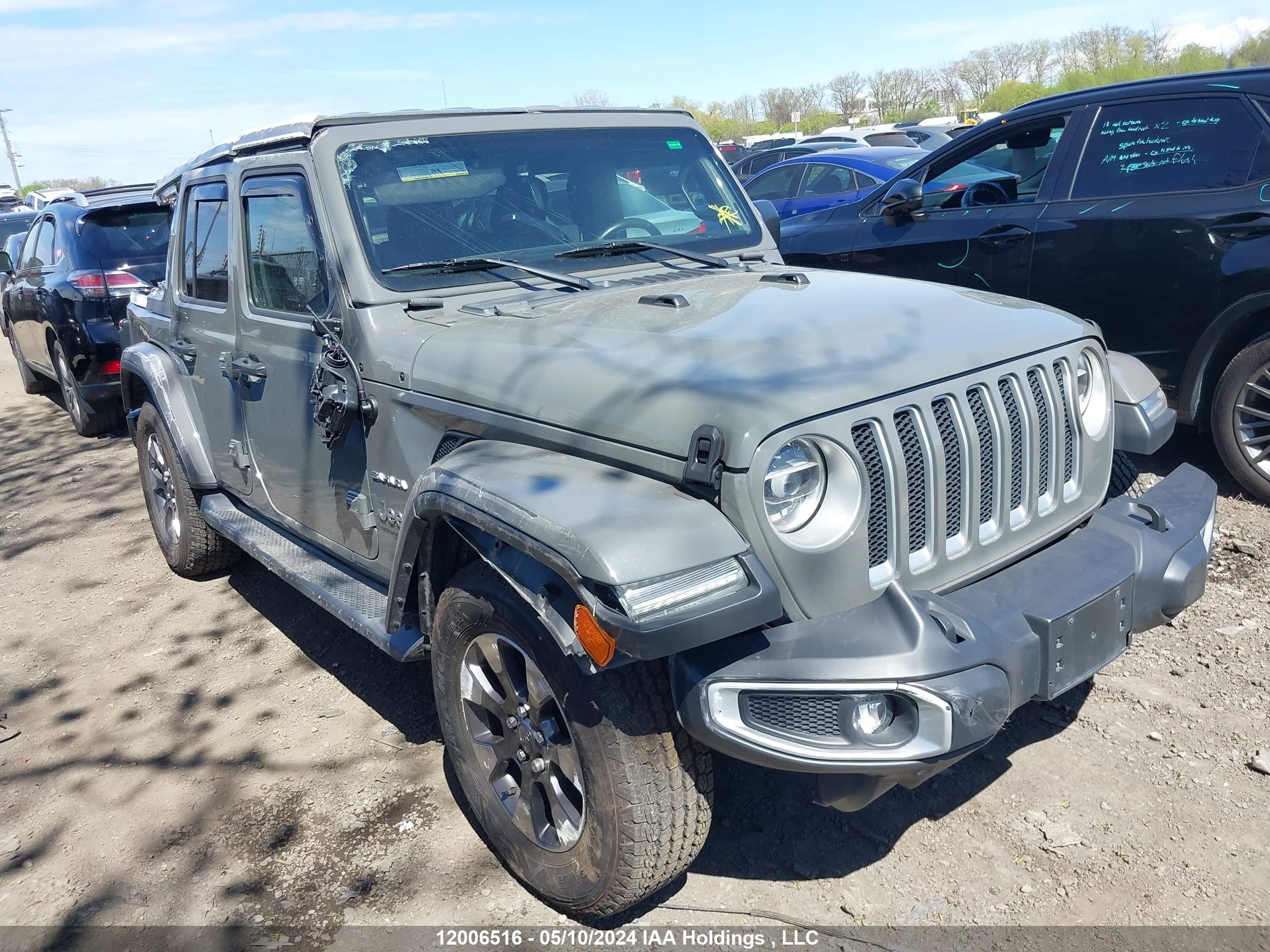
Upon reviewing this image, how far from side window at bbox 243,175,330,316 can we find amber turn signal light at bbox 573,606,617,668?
174 cm

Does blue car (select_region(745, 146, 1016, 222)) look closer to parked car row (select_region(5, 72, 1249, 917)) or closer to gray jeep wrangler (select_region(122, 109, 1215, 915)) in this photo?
parked car row (select_region(5, 72, 1249, 917))

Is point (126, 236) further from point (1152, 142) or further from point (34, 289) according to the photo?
point (1152, 142)

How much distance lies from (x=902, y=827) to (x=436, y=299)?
213cm

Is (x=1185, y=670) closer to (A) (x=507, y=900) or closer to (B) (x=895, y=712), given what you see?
(B) (x=895, y=712)

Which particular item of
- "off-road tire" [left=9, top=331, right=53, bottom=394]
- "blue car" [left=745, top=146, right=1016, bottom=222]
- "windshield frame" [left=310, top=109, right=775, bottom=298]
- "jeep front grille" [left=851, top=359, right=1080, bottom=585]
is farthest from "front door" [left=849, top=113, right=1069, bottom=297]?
"off-road tire" [left=9, top=331, right=53, bottom=394]

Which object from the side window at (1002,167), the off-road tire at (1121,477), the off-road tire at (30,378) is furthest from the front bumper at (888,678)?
the off-road tire at (30,378)

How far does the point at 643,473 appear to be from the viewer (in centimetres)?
234

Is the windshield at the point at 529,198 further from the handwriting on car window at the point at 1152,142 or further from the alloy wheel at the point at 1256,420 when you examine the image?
the alloy wheel at the point at 1256,420

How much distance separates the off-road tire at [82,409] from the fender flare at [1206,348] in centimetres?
749

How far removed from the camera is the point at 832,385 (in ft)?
7.59

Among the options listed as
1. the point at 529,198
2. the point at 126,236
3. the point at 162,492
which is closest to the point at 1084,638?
the point at 529,198

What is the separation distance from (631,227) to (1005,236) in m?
2.50

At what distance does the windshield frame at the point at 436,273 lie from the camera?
10.5 ft

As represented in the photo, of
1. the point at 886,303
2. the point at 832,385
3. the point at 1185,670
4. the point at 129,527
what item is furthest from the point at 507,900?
the point at 129,527
